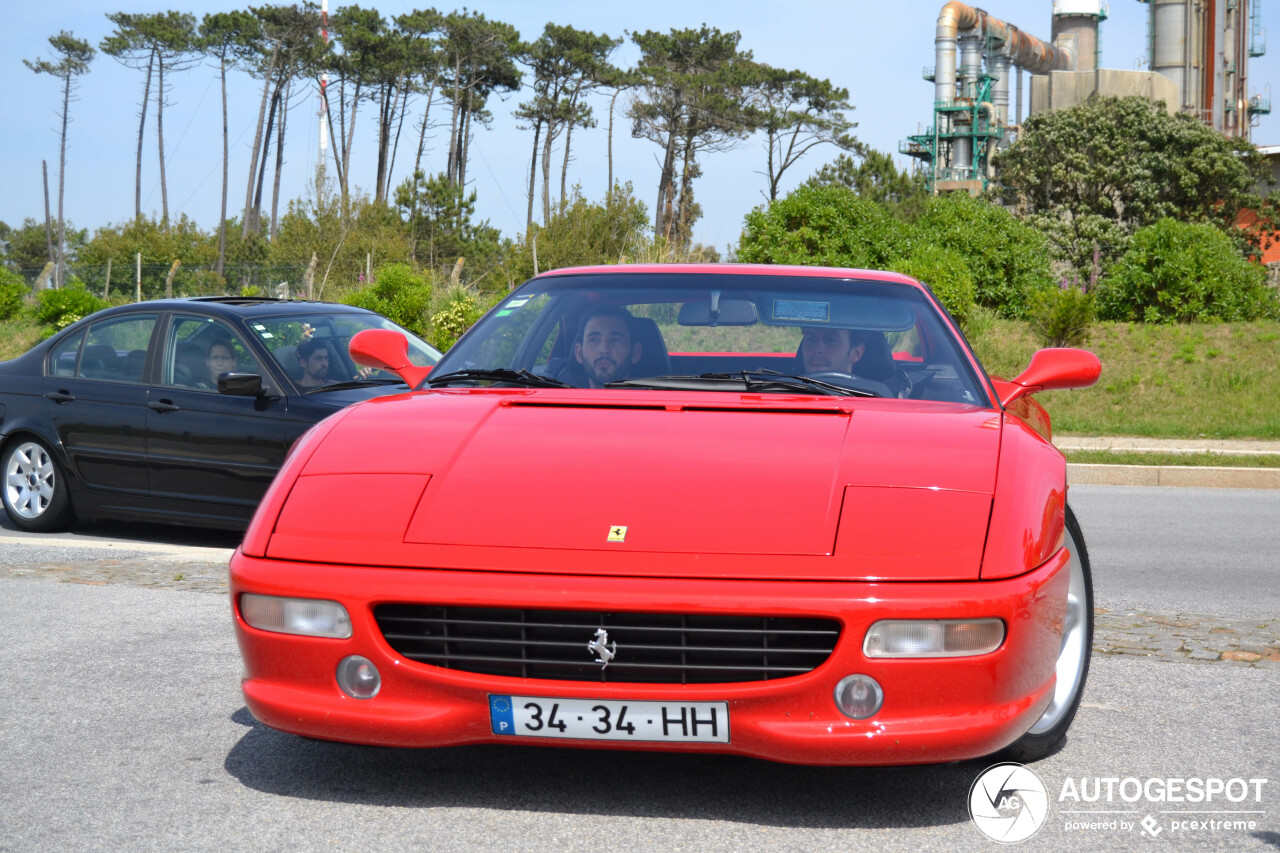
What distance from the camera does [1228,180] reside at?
41.3m

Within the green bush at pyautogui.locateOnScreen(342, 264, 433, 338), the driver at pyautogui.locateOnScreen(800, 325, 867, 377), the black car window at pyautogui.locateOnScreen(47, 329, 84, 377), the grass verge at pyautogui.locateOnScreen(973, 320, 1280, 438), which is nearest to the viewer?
the driver at pyautogui.locateOnScreen(800, 325, 867, 377)

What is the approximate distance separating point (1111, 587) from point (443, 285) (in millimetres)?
17892

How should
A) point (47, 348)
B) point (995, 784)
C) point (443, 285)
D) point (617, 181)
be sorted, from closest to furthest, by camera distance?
point (995, 784)
point (47, 348)
point (443, 285)
point (617, 181)

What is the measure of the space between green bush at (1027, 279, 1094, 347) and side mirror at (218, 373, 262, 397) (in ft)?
47.6

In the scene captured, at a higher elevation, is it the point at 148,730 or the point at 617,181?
the point at 617,181

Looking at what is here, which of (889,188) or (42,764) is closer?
(42,764)

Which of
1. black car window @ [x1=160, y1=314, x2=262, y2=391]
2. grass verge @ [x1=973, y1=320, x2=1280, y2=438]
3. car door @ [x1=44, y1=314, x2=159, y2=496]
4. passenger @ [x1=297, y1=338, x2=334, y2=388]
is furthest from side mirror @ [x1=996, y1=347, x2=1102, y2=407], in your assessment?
grass verge @ [x1=973, y1=320, x2=1280, y2=438]

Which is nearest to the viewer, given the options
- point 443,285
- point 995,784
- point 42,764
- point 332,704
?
point 332,704

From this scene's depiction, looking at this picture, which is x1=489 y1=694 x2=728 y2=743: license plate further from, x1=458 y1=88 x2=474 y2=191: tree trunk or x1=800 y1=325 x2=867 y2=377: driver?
x1=458 y1=88 x2=474 y2=191: tree trunk

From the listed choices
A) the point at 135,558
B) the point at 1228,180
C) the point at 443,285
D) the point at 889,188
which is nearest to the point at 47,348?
the point at 135,558

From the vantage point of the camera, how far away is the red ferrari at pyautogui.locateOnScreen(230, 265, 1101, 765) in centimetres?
278

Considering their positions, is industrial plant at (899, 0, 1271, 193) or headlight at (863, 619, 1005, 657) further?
industrial plant at (899, 0, 1271, 193)

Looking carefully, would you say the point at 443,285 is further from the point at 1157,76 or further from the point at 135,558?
the point at 1157,76

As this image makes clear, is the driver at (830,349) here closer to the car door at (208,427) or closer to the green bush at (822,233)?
the car door at (208,427)
